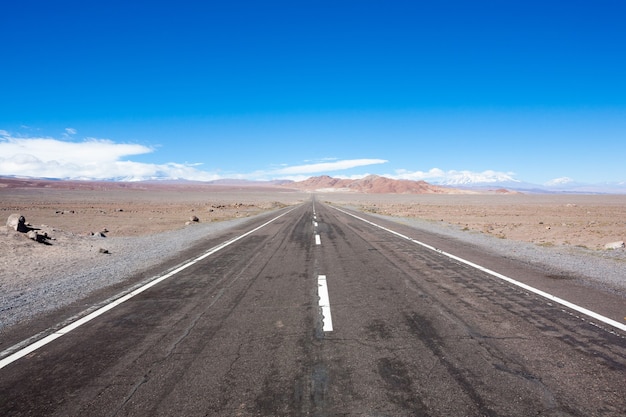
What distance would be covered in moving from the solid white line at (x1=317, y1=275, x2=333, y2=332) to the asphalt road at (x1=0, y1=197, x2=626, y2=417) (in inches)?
2.2

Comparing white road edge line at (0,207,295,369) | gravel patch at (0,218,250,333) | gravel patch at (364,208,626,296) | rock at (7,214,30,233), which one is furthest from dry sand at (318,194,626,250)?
rock at (7,214,30,233)

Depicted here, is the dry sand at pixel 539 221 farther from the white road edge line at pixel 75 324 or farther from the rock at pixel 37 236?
the rock at pixel 37 236

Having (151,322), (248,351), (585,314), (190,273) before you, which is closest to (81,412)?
(248,351)

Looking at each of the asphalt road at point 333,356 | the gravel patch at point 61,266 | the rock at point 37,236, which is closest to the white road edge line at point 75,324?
the asphalt road at point 333,356

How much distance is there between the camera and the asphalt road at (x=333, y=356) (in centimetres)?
306

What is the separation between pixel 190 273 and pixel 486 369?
6.48 meters

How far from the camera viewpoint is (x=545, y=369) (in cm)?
358

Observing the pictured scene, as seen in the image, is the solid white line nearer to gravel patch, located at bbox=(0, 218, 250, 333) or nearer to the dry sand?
gravel patch, located at bbox=(0, 218, 250, 333)

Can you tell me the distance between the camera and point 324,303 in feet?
19.0

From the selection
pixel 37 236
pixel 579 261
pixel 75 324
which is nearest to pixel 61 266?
pixel 37 236

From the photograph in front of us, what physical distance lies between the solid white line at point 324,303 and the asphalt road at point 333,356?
0.06m

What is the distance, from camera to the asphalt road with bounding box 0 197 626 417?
10.0ft

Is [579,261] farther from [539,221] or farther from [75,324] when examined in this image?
[539,221]

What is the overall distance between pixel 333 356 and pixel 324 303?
6.26ft
